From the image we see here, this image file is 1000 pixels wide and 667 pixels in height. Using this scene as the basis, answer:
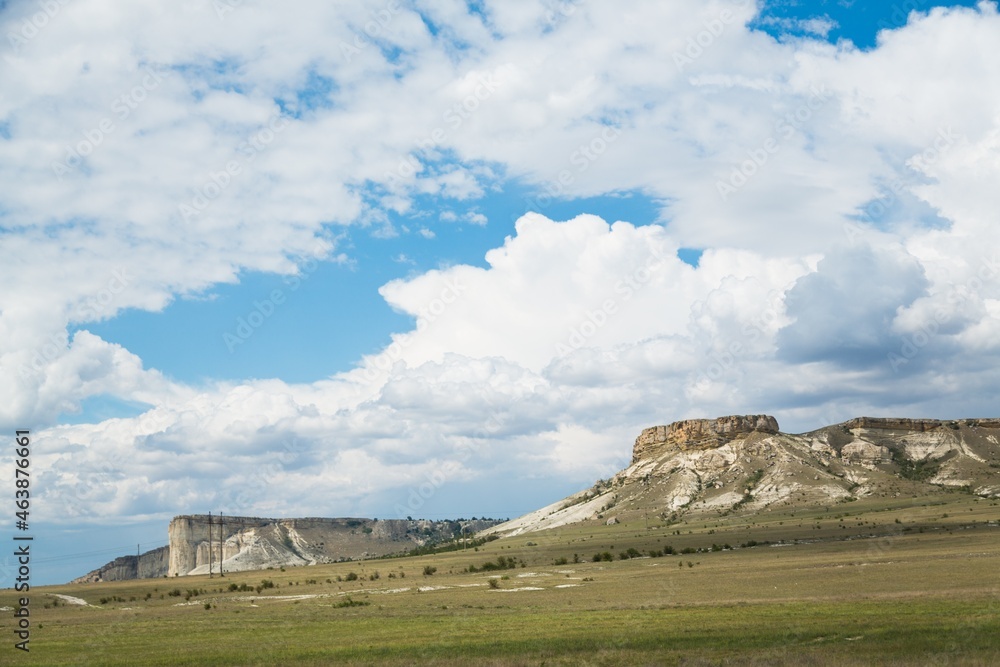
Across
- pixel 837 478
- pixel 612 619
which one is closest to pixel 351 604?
pixel 612 619

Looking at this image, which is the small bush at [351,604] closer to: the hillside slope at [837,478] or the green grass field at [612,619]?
the green grass field at [612,619]

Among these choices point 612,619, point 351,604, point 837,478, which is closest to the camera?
point 612,619

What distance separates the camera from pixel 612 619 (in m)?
37.6

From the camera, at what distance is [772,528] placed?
423 ft

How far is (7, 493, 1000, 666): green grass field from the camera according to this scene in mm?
26953

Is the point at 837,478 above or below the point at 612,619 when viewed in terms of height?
above

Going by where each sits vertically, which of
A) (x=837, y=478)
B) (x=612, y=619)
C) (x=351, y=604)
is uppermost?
(x=837, y=478)

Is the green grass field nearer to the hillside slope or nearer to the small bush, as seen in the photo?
the small bush

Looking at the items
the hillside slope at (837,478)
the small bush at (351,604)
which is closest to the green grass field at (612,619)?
the small bush at (351,604)

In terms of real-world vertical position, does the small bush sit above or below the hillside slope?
below

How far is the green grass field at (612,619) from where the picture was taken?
2695 centimetres

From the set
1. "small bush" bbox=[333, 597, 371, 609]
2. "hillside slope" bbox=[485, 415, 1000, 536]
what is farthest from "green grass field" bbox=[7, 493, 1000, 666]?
"hillside slope" bbox=[485, 415, 1000, 536]

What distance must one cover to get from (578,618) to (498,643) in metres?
8.11

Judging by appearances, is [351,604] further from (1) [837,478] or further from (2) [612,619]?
(1) [837,478]
